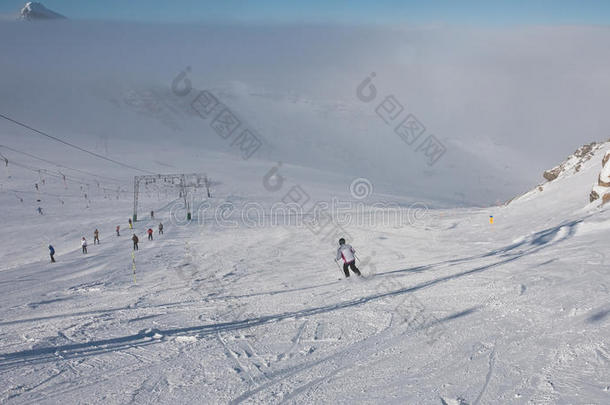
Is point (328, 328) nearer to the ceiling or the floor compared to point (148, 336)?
nearer to the ceiling

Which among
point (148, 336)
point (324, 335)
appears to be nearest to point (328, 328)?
point (324, 335)

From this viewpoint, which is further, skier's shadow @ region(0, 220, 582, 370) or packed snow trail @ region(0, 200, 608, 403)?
skier's shadow @ region(0, 220, 582, 370)

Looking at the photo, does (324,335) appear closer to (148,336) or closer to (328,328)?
(328,328)

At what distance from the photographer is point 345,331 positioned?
6762 millimetres

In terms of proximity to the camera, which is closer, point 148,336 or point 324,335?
point 324,335

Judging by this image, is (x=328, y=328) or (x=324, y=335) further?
(x=328, y=328)

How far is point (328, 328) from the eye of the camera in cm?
700

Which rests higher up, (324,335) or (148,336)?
(324,335)

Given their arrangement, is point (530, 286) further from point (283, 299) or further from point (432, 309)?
point (283, 299)

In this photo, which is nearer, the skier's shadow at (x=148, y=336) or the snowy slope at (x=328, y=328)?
the snowy slope at (x=328, y=328)

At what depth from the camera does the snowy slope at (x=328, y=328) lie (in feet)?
15.7

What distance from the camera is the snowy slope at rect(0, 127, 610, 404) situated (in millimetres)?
4785

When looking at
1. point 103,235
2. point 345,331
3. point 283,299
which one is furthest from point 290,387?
point 103,235

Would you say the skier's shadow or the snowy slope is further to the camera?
the skier's shadow
